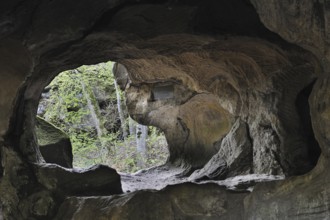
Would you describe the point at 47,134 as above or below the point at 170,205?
above

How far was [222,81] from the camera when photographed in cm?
618

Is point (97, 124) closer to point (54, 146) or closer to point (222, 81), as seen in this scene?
point (54, 146)

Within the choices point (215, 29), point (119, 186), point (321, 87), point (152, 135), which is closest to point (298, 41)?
point (321, 87)

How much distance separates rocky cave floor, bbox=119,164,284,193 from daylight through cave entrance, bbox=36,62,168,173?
19.8 ft

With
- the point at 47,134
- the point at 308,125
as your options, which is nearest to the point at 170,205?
the point at 308,125

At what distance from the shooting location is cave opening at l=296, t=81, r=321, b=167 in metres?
4.89

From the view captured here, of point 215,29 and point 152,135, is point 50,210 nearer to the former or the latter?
point 215,29

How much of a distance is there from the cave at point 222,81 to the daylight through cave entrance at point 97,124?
8.06 metres

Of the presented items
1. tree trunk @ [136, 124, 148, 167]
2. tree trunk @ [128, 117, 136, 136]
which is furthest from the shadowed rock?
tree trunk @ [128, 117, 136, 136]

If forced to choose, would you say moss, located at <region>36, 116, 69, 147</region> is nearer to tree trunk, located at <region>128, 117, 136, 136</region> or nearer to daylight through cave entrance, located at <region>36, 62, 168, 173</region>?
daylight through cave entrance, located at <region>36, 62, 168, 173</region>

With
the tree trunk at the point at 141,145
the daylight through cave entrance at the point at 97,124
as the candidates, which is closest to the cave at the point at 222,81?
the tree trunk at the point at 141,145

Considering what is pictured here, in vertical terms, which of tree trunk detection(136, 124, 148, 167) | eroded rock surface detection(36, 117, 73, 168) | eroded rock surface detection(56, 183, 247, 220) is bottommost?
tree trunk detection(136, 124, 148, 167)

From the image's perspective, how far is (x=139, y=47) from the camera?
4.89 m

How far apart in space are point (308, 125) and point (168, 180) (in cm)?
247
